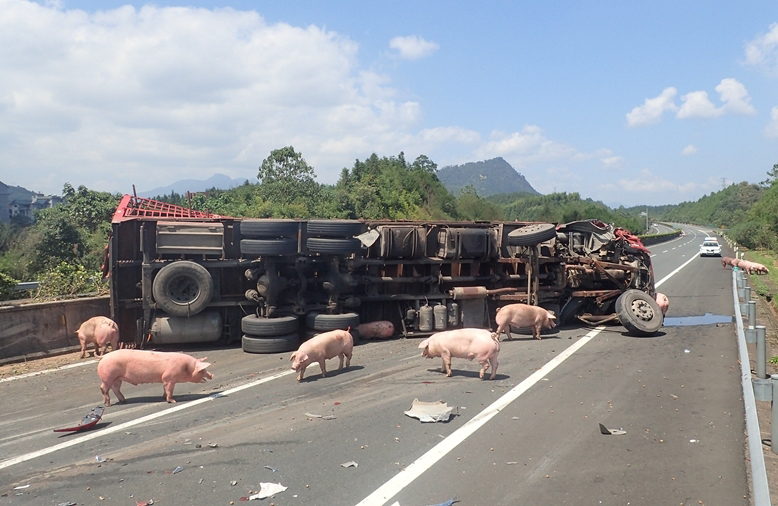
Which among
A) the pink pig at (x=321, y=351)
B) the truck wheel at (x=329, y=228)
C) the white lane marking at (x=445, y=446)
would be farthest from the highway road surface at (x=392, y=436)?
the truck wheel at (x=329, y=228)

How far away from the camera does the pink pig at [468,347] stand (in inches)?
372

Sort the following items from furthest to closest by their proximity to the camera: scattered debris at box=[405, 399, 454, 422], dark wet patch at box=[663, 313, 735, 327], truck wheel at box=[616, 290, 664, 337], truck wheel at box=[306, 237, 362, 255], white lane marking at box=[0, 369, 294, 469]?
dark wet patch at box=[663, 313, 735, 327], truck wheel at box=[616, 290, 664, 337], truck wheel at box=[306, 237, 362, 255], scattered debris at box=[405, 399, 454, 422], white lane marking at box=[0, 369, 294, 469]

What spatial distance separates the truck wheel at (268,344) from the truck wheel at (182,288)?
123 cm

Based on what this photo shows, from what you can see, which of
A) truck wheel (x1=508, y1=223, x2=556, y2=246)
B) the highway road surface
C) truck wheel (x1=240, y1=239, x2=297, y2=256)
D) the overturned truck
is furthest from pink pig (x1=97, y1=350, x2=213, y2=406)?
truck wheel (x1=508, y1=223, x2=556, y2=246)

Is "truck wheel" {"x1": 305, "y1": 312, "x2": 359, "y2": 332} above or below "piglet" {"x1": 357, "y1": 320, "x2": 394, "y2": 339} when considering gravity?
above

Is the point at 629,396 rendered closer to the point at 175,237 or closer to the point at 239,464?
the point at 239,464

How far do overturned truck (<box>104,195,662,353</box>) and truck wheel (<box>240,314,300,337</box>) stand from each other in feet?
0.06

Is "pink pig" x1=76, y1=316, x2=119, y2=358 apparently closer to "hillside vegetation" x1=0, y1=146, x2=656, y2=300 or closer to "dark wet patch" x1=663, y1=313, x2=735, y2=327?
"hillside vegetation" x1=0, y1=146, x2=656, y2=300

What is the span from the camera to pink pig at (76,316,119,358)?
11.4m

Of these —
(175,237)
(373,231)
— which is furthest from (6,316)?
(373,231)

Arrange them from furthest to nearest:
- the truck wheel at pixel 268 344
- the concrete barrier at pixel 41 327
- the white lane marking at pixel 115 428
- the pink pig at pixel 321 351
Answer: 1. the truck wheel at pixel 268 344
2. the concrete barrier at pixel 41 327
3. the pink pig at pixel 321 351
4. the white lane marking at pixel 115 428

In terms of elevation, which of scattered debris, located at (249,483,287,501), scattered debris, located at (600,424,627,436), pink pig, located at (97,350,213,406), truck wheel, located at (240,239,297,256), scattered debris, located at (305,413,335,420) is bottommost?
scattered debris, located at (305,413,335,420)

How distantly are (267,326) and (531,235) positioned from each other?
20.7 feet

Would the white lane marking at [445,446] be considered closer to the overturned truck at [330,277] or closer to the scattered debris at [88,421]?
the scattered debris at [88,421]
